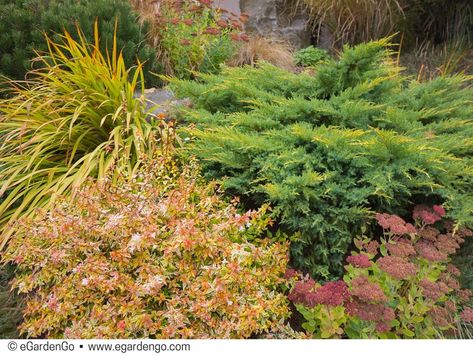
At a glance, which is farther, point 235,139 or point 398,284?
point 235,139

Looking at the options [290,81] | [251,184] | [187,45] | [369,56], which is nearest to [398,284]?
[251,184]

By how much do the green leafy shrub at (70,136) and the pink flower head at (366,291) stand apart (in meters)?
1.72

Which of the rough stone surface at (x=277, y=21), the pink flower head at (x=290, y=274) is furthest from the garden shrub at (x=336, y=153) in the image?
the rough stone surface at (x=277, y=21)

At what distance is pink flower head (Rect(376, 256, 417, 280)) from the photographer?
2.28 metres

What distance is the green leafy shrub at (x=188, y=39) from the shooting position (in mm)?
5781

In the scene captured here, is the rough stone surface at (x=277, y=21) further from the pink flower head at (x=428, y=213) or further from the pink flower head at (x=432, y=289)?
the pink flower head at (x=432, y=289)

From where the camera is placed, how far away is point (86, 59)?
12.7 ft

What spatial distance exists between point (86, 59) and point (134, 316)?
242 cm

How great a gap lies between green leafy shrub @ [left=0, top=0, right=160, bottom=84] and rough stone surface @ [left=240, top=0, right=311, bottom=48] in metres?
2.92

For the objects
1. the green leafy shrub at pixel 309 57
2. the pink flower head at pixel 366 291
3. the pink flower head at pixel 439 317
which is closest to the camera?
the pink flower head at pixel 366 291

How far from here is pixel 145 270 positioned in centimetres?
238
